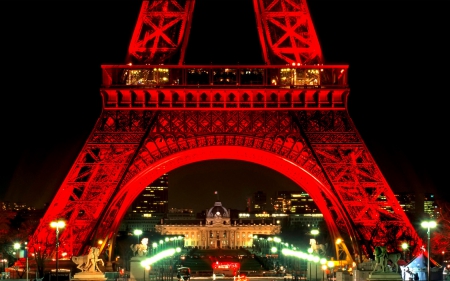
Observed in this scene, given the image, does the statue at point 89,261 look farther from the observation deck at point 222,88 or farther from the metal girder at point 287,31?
the metal girder at point 287,31

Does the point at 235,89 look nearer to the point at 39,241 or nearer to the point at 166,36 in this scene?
the point at 166,36

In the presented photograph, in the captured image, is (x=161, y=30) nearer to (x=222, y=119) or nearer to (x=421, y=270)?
(x=222, y=119)

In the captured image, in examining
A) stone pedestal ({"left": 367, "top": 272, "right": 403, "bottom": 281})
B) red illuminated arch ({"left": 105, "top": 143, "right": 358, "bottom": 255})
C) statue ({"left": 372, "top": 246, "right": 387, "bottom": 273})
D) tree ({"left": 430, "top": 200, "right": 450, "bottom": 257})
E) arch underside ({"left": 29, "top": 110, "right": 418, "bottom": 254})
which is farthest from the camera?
tree ({"left": 430, "top": 200, "right": 450, "bottom": 257})

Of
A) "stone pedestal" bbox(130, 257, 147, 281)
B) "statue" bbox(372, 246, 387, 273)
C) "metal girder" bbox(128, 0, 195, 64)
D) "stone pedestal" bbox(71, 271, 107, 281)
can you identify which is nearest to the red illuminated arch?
"stone pedestal" bbox(130, 257, 147, 281)

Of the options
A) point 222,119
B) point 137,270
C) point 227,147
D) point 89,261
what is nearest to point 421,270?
point 227,147

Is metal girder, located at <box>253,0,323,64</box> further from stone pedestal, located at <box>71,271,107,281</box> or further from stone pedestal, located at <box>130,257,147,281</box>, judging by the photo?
stone pedestal, located at <box>71,271,107,281</box>

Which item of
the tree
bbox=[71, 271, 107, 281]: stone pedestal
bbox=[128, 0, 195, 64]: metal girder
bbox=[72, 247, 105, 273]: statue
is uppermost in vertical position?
bbox=[128, 0, 195, 64]: metal girder
